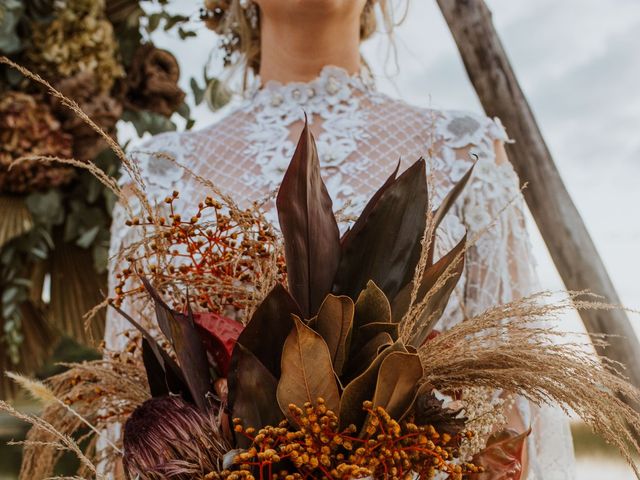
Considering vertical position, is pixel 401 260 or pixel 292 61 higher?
pixel 292 61

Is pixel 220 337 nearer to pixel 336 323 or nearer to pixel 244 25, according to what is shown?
pixel 336 323

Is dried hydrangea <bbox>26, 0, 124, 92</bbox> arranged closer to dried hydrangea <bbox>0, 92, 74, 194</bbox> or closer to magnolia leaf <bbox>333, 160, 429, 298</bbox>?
dried hydrangea <bbox>0, 92, 74, 194</bbox>

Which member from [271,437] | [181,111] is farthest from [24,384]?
[181,111]

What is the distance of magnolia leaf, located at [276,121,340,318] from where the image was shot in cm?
86

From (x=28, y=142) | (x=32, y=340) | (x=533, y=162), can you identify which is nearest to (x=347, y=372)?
(x=28, y=142)

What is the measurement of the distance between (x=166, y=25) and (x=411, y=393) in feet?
6.12

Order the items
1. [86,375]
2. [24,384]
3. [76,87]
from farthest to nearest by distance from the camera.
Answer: [76,87] < [86,375] < [24,384]

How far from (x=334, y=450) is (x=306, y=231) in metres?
0.20

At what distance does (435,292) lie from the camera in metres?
0.88

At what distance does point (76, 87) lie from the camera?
2.24 meters

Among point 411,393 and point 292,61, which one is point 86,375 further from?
point 292,61

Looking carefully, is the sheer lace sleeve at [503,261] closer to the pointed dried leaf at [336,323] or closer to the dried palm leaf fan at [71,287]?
the pointed dried leaf at [336,323]

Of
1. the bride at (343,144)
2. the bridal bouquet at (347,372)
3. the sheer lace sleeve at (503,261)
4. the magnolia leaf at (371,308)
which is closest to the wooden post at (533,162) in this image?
the bride at (343,144)

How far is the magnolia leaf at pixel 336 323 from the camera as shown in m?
0.80
